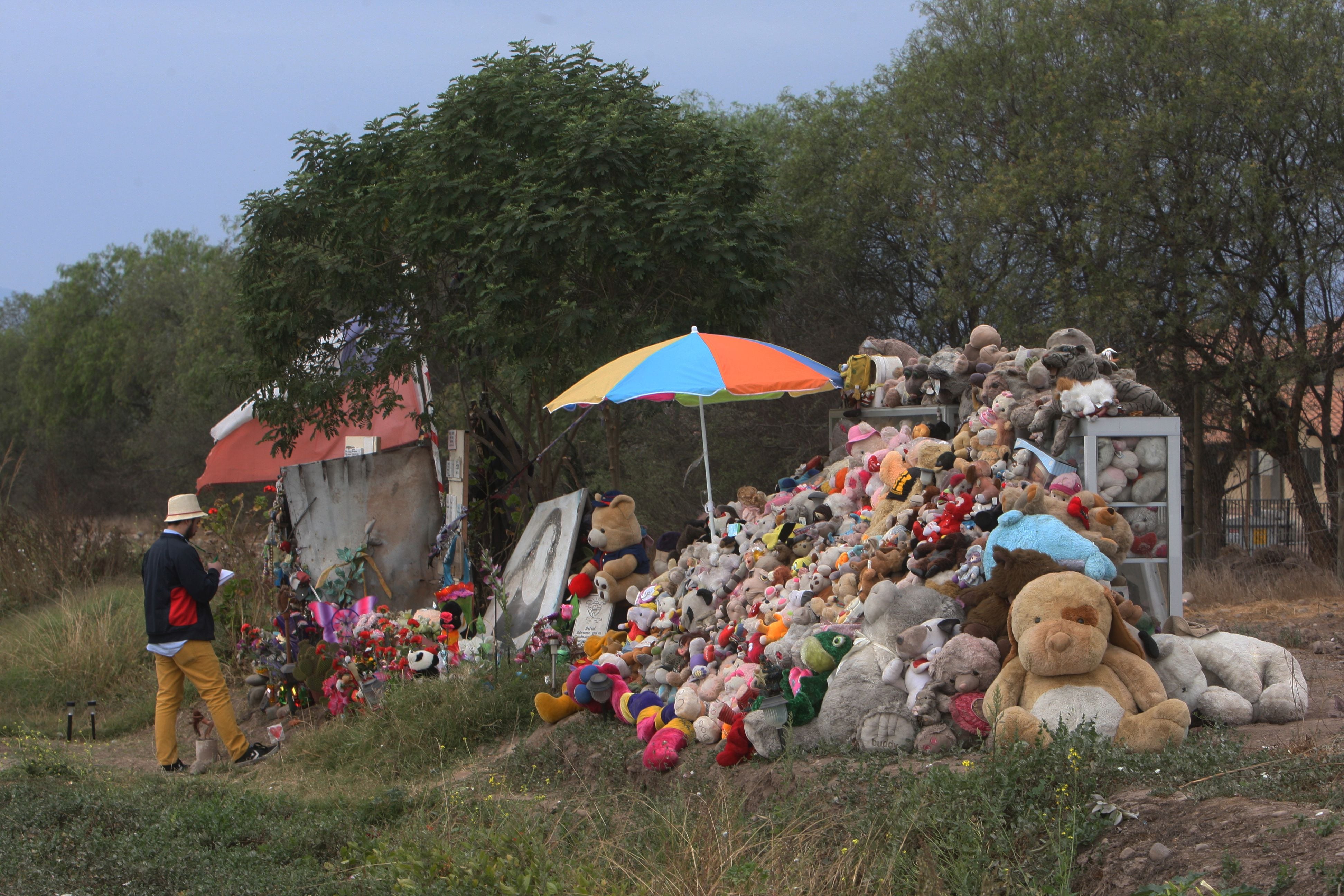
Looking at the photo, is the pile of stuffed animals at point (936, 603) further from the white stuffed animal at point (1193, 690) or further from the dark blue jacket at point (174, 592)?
the dark blue jacket at point (174, 592)

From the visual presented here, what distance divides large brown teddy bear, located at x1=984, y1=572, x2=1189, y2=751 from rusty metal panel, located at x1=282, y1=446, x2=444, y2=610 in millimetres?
5759

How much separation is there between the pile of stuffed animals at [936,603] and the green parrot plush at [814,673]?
0.01 metres

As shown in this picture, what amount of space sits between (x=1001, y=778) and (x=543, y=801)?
230 cm

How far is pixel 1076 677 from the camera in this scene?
477cm

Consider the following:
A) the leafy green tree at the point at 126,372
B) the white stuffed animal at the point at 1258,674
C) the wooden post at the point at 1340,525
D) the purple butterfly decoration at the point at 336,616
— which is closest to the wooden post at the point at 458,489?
the purple butterfly decoration at the point at 336,616

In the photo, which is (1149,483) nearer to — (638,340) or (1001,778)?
(1001,778)

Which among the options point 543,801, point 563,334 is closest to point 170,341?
point 563,334

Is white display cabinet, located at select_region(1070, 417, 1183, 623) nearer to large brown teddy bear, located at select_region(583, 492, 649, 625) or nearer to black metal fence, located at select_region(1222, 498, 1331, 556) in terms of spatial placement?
large brown teddy bear, located at select_region(583, 492, 649, 625)

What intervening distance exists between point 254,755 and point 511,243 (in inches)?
182

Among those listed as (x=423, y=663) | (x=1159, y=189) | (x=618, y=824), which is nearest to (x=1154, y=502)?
(x=618, y=824)

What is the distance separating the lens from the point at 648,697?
640 cm

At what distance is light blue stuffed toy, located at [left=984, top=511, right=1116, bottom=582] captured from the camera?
540 cm

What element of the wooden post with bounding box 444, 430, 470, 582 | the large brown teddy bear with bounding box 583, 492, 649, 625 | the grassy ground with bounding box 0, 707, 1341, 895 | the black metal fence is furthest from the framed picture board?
the black metal fence

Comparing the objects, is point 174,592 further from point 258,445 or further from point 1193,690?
point 258,445
